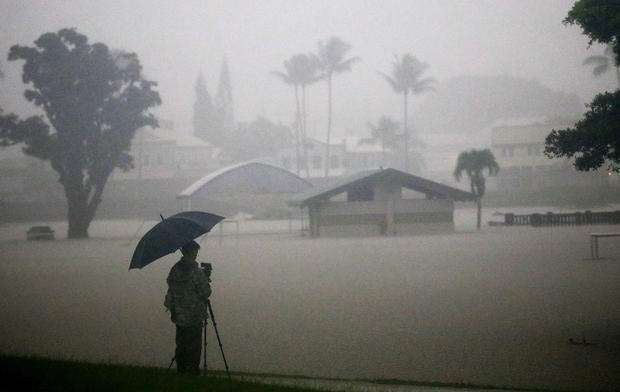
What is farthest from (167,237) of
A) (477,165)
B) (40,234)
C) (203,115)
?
(203,115)

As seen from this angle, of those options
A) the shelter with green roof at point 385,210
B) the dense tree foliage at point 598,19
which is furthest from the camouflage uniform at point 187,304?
the shelter with green roof at point 385,210

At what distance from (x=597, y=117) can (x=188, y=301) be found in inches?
290

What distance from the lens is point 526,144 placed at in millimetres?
74125

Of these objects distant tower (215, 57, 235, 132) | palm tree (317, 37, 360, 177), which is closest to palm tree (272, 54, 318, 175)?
palm tree (317, 37, 360, 177)

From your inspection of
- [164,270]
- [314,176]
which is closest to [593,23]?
[164,270]

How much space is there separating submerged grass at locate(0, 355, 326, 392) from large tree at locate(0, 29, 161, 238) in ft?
113

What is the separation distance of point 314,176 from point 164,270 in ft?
181

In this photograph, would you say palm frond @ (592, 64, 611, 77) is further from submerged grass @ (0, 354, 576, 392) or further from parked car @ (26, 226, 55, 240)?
submerged grass @ (0, 354, 576, 392)

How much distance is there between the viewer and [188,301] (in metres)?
7.09

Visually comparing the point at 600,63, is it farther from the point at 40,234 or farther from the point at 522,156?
the point at 40,234

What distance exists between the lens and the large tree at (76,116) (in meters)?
38.5

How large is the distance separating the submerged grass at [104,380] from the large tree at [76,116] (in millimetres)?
34536

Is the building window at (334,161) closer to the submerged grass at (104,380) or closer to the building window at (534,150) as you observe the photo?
the building window at (534,150)

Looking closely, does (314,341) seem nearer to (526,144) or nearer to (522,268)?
(522,268)
